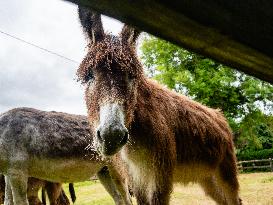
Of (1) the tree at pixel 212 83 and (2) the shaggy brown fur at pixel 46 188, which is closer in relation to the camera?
(2) the shaggy brown fur at pixel 46 188

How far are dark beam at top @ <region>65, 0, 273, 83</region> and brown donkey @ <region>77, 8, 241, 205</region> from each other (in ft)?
4.83

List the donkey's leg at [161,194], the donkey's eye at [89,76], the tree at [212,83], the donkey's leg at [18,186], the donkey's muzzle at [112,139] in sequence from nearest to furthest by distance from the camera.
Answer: the donkey's muzzle at [112,139], the donkey's eye at [89,76], the donkey's leg at [161,194], the donkey's leg at [18,186], the tree at [212,83]

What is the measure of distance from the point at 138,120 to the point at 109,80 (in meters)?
0.56

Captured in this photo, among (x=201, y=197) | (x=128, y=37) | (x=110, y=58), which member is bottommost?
(x=201, y=197)

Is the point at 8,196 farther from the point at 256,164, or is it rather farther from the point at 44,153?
the point at 256,164

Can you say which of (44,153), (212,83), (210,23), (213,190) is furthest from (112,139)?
(212,83)

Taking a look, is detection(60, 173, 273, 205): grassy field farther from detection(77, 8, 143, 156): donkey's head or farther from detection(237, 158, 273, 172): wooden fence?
detection(237, 158, 273, 172): wooden fence

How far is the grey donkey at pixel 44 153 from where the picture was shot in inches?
219

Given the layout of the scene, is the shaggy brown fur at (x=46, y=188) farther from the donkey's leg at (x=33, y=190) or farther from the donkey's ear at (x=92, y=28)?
the donkey's ear at (x=92, y=28)

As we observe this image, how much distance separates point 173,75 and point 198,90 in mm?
1832

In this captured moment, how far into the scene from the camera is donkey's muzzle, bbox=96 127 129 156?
2471 mm

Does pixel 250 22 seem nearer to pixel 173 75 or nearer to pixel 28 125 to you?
pixel 28 125

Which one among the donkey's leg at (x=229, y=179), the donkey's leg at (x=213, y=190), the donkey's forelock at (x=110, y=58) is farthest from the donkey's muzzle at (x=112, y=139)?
the donkey's leg at (x=213, y=190)

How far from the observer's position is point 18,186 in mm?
5371
